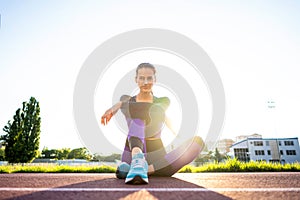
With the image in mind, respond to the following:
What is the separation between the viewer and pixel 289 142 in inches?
1980

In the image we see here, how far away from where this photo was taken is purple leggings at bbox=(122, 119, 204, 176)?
6.86 ft

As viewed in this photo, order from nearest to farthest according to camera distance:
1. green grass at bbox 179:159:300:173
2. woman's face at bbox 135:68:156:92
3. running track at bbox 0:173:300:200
→ running track at bbox 0:173:300:200 < woman's face at bbox 135:68:156:92 < green grass at bbox 179:159:300:173

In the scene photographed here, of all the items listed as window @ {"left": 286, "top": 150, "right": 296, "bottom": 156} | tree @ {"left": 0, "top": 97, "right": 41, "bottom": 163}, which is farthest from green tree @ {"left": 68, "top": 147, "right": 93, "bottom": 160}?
window @ {"left": 286, "top": 150, "right": 296, "bottom": 156}

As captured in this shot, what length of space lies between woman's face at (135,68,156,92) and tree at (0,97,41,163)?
26.1 metres

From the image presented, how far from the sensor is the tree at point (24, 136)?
2364 cm

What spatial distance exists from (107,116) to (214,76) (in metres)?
2.85

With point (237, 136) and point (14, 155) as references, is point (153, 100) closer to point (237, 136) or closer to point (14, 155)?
point (14, 155)

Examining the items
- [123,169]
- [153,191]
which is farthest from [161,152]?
[153,191]

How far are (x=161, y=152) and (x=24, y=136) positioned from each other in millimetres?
26810

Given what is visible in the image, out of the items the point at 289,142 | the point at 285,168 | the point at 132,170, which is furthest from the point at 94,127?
the point at 289,142

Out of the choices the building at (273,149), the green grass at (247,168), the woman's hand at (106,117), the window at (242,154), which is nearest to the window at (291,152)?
the building at (273,149)

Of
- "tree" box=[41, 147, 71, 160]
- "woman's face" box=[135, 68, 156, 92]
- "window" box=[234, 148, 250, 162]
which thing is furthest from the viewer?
"tree" box=[41, 147, 71, 160]

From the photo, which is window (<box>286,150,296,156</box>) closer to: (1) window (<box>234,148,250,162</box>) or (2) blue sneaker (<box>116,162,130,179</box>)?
(1) window (<box>234,148,250,162</box>)

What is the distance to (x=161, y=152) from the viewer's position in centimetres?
228
